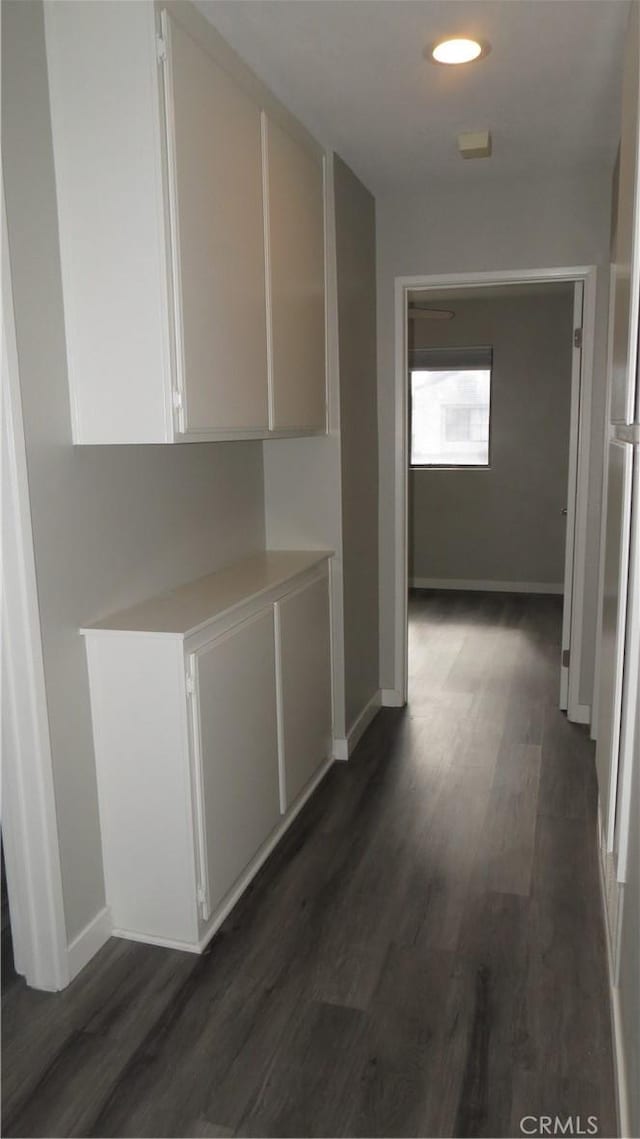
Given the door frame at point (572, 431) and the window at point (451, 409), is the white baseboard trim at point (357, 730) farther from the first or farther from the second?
the window at point (451, 409)

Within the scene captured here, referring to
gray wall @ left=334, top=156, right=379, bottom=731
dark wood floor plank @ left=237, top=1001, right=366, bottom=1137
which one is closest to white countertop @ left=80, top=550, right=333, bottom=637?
gray wall @ left=334, top=156, right=379, bottom=731

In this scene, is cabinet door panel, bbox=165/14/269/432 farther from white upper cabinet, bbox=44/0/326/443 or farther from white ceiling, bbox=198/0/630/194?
white ceiling, bbox=198/0/630/194

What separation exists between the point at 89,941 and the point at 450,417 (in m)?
5.70

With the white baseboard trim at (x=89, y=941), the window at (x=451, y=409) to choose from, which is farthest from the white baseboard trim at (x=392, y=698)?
the window at (x=451, y=409)

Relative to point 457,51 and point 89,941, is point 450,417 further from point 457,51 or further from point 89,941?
point 89,941

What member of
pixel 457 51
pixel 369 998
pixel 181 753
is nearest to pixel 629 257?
pixel 457 51

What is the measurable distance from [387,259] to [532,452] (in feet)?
10.8

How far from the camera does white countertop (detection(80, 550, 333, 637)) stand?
2305 mm

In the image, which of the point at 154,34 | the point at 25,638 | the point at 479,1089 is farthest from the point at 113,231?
the point at 479,1089

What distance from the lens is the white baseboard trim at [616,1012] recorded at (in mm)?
1733

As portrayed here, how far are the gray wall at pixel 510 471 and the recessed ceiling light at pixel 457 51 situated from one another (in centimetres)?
430

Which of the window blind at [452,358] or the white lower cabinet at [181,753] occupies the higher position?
the window blind at [452,358]

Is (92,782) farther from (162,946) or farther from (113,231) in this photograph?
(113,231)

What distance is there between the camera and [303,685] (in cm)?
323
